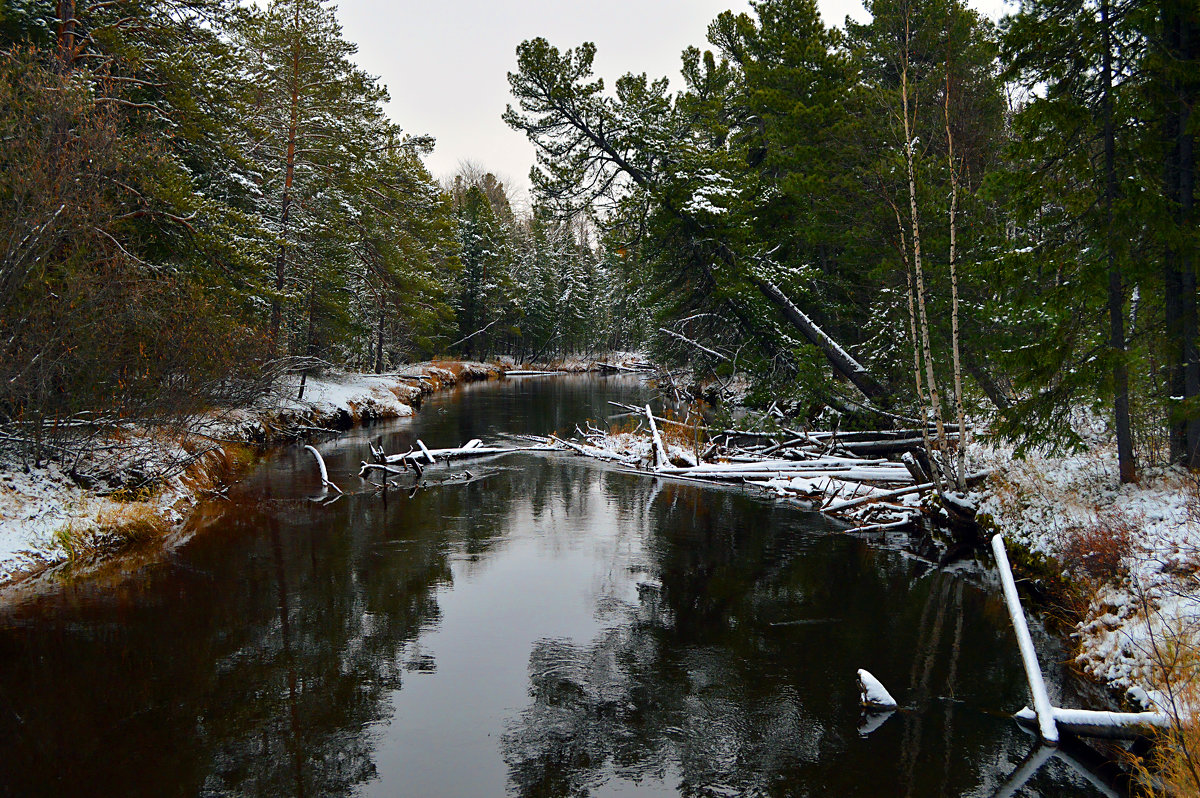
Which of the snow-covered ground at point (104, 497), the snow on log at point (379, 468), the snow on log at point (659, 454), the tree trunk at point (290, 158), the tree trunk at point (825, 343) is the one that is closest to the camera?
the snow-covered ground at point (104, 497)

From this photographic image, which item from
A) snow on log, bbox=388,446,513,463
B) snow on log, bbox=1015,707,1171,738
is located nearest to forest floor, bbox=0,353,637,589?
snow on log, bbox=388,446,513,463

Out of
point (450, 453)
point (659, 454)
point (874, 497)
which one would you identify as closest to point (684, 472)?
point (659, 454)

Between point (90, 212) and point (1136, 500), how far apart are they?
14984mm

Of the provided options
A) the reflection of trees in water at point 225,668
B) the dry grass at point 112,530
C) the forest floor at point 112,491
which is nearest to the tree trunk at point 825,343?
the reflection of trees in water at point 225,668

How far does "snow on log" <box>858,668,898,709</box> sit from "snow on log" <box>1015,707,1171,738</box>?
4.42 ft

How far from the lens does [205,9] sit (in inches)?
572

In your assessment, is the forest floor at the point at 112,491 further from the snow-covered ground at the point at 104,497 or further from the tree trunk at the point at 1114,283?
the tree trunk at the point at 1114,283

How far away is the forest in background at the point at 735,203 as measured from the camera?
8.95 metres

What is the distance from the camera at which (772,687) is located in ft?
22.9

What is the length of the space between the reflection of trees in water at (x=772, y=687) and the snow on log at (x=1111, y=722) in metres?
0.47

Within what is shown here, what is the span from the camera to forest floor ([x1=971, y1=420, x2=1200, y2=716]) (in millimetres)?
6051

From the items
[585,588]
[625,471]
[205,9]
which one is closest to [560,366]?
[625,471]

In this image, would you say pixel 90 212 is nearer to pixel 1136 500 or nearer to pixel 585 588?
pixel 585 588

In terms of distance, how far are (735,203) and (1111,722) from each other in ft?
46.5
